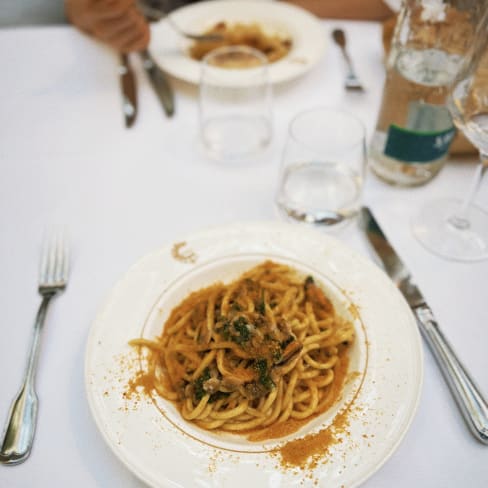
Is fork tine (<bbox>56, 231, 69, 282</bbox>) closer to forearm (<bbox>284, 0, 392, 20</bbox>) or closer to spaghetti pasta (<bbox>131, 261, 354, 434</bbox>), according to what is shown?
spaghetti pasta (<bbox>131, 261, 354, 434</bbox>)

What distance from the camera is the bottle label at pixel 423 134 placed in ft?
4.20

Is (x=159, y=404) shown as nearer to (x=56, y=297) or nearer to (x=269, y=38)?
(x=56, y=297)

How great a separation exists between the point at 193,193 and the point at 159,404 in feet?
2.30

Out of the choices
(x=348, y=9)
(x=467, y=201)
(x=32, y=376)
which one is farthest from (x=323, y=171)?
(x=348, y=9)

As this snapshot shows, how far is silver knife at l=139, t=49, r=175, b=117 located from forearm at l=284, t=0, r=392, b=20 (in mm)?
819

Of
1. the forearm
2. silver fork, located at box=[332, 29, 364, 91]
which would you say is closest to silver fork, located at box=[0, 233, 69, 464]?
silver fork, located at box=[332, 29, 364, 91]

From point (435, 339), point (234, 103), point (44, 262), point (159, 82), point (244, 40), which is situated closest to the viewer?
point (435, 339)

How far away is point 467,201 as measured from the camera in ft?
4.23

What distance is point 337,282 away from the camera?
1120 mm

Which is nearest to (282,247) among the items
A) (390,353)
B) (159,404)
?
(390,353)

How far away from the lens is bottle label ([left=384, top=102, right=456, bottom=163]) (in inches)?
50.4

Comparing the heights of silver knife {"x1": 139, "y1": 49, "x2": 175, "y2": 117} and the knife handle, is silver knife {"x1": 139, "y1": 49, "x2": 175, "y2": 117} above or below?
above

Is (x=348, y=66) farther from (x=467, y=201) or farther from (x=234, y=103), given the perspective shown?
(x=467, y=201)

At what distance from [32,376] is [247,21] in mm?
1595
